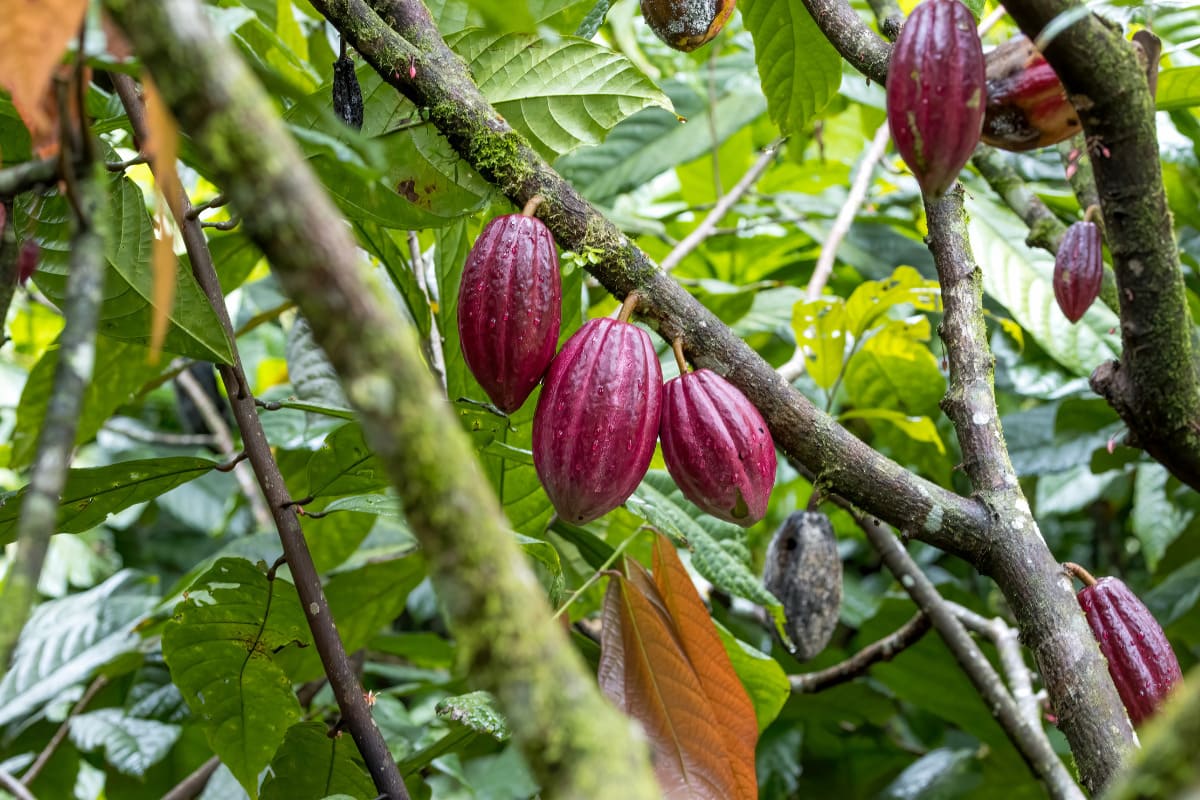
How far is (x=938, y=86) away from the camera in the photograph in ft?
2.22

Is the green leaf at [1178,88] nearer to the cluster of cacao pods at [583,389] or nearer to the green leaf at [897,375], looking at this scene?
the green leaf at [897,375]

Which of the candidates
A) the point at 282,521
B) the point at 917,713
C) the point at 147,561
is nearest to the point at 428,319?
the point at 282,521

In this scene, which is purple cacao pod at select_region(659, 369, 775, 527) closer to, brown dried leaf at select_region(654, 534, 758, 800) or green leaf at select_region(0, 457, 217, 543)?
brown dried leaf at select_region(654, 534, 758, 800)

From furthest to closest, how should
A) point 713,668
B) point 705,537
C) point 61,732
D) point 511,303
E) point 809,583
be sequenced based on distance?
point 61,732 → point 809,583 → point 705,537 → point 713,668 → point 511,303

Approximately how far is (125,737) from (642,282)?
122cm

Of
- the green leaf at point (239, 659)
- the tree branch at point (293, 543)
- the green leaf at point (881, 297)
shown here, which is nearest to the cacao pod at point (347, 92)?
the tree branch at point (293, 543)

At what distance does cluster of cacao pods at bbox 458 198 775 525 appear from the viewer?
2.53 feet

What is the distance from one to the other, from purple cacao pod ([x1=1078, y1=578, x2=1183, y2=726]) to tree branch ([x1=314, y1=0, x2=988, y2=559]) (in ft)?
0.37

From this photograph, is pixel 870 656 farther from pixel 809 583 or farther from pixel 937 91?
pixel 937 91

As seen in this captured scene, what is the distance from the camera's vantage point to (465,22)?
127cm

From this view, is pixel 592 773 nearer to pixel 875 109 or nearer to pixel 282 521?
pixel 282 521

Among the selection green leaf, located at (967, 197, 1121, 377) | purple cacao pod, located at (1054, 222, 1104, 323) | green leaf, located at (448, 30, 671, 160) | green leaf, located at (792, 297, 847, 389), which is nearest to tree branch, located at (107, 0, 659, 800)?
green leaf, located at (448, 30, 671, 160)

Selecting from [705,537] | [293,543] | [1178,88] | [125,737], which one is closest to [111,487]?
[293,543]

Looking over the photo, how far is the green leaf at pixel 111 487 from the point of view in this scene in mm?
939
